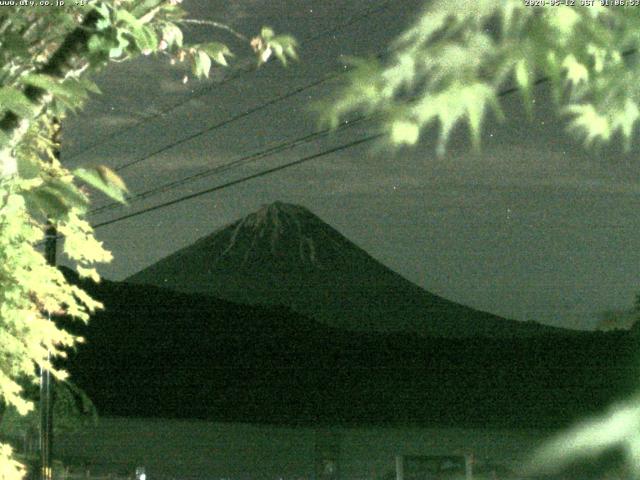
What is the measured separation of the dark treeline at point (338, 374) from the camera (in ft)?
159

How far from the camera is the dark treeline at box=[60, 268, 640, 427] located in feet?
159

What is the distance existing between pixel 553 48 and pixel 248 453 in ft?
215

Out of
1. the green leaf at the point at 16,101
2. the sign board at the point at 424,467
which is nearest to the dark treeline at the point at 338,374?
the sign board at the point at 424,467

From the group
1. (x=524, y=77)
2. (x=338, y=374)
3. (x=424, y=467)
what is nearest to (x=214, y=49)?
(x=524, y=77)

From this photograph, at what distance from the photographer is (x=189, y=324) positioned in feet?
309

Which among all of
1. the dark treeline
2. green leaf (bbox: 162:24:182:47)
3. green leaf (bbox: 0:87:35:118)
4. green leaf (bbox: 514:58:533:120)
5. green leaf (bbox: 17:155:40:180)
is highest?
the dark treeline

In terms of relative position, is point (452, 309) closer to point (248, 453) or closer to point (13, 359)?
point (248, 453)

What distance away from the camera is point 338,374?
217 feet

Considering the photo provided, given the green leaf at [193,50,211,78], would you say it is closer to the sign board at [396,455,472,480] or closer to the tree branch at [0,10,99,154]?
the tree branch at [0,10,99,154]

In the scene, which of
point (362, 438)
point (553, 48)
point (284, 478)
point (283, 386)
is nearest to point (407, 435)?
point (362, 438)

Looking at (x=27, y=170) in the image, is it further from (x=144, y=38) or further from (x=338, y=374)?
(x=338, y=374)

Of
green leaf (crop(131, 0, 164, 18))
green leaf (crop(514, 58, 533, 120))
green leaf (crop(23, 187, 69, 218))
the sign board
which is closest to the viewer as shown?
green leaf (crop(514, 58, 533, 120))

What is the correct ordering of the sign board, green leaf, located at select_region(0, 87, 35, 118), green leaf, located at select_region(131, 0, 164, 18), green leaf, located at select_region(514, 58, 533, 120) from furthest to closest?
the sign board, green leaf, located at select_region(131, 0, 164, 18), green leaf, located at select_region(0, 87, 35, 118), green leaf, located at select_region(514, 58, 533, 120)

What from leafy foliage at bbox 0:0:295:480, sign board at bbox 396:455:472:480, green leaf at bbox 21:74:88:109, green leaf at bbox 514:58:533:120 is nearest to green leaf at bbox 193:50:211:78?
leafy foliage at bbox 0:0:295:480
